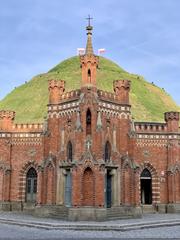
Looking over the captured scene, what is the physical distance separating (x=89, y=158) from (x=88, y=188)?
90.8 inches

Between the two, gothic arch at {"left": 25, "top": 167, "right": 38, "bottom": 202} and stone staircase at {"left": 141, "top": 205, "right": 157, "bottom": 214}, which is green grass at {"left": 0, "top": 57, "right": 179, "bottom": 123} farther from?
stone staircase at {"left": 141, "top": 205, "right": 157, "bottom": 214}

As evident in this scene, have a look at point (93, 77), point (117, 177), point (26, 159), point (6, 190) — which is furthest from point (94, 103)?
point (6, 190)

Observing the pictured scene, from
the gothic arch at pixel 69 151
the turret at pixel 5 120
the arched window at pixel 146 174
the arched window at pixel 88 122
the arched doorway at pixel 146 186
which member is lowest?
the arched doorway at pixel 146 186

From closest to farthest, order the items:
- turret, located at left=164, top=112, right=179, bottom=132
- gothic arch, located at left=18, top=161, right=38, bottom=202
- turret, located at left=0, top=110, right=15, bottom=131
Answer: gothic arch, located at left=18, top=161, right=38, bottom=202
turret, located at left=164, top=112, right=179, bottom=132
turret, located at left=0, top=110, right=15, bottom=131

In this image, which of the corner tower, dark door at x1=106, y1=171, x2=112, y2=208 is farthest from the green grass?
dark door at x1=106, y1=171, x2=112, y2=208

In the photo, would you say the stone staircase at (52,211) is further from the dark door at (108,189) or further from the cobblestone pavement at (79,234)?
the cobblestone pavement at (79,234)

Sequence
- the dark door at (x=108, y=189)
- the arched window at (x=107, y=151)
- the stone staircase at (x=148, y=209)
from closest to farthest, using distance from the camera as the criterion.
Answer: the dark door at (x=108, y=189)
the arched window at (x=107, y=151)
the stone staircase at (x=148, y=209)

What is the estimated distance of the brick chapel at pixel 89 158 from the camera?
Result: 26531 millimetres

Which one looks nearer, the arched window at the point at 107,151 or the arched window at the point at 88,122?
the arched window at the point at 88,122

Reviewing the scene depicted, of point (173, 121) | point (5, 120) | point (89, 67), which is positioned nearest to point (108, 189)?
point (89, 67)

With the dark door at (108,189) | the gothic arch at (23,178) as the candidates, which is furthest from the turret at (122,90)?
the gothic arch at (23,178)

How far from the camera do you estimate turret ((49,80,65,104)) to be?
30.4 metres

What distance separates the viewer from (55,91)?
30.5 metres

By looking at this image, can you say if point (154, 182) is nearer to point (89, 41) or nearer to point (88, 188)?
point (88, 188)
